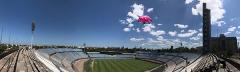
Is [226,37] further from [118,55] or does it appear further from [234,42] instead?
[118,55]

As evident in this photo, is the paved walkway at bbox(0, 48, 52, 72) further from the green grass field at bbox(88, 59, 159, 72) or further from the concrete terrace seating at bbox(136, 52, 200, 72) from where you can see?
the green grass field at bbox(88, 59, 159, 72)

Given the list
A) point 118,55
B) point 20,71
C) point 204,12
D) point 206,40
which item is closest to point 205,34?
point 206,40

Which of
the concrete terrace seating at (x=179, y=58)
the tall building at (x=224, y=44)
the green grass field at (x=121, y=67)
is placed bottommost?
the green grass field at (x=121, y=67)

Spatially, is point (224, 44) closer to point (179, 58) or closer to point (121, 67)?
point (179, 58)

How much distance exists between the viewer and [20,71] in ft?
107

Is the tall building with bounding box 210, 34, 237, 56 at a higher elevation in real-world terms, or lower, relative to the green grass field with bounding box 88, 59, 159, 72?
higher

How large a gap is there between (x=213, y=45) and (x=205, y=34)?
46.1 m

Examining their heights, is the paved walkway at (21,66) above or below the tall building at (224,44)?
below

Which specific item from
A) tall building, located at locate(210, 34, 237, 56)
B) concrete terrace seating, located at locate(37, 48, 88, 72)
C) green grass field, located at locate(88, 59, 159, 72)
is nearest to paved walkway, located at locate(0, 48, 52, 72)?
concrete terrace seating, located at locate(37, 48, 88, 72)

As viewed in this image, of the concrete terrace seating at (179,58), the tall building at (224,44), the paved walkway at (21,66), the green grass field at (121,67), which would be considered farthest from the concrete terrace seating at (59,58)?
the tall building at (224,44)

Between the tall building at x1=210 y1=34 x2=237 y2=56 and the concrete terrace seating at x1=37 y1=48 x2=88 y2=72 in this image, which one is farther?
the tall building at x1=210 y1=34 x2=237 y2=56

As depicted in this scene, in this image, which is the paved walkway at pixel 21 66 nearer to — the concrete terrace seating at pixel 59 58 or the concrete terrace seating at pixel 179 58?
the concrete terrace seating at pixel 59 58

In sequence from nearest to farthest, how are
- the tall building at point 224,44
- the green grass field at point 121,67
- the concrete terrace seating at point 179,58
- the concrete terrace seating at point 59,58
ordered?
the concrete terrace seating at point 59,58
the concrete terrace seating at point 179,58
the green grass field at point 121,67
the tall building at point 224,44

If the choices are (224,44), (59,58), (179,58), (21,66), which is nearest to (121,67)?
(59,58)
